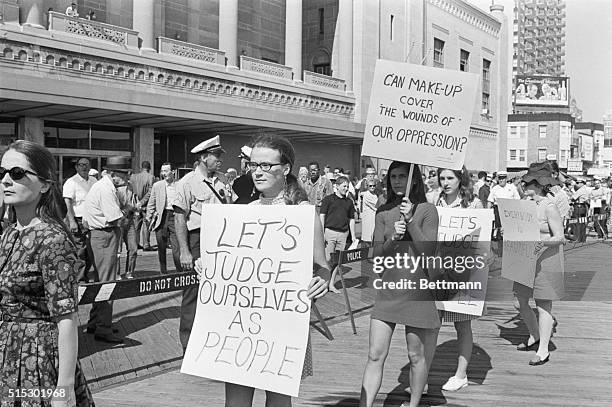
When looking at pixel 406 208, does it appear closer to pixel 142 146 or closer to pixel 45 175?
pixel 45 175

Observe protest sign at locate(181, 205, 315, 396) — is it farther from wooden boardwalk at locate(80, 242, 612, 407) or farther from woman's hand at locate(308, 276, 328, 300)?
wooden boardwalk at locate(80, 242, 612, 407)

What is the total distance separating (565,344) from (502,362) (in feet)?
4.28

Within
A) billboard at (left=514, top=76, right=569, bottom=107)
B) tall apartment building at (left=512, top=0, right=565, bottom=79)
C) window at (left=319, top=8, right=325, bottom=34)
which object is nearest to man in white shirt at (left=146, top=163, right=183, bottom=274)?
window at (left=319, top=8, right=325, bottom=34)

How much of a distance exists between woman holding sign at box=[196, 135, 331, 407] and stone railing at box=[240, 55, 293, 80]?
A: 2710 cm

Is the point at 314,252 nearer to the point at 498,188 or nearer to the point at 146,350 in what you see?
the point at 146,350

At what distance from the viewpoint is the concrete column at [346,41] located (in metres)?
37.9

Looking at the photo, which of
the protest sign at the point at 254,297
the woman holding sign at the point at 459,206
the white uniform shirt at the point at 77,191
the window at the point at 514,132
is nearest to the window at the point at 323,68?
the white uniform shirt at the point at 77,191

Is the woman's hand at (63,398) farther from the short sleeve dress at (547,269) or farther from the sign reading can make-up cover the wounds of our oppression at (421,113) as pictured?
the short sleeve dress at (547,269)

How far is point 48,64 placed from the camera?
21.6 metres

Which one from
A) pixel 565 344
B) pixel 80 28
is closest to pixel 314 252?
pixel 565 344

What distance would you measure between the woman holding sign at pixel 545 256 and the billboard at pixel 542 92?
406 ft

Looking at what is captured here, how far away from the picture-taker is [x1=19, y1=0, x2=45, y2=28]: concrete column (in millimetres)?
22406

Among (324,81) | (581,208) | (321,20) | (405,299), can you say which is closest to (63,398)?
(405,299)

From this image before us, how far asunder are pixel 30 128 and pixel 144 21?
269 inches
